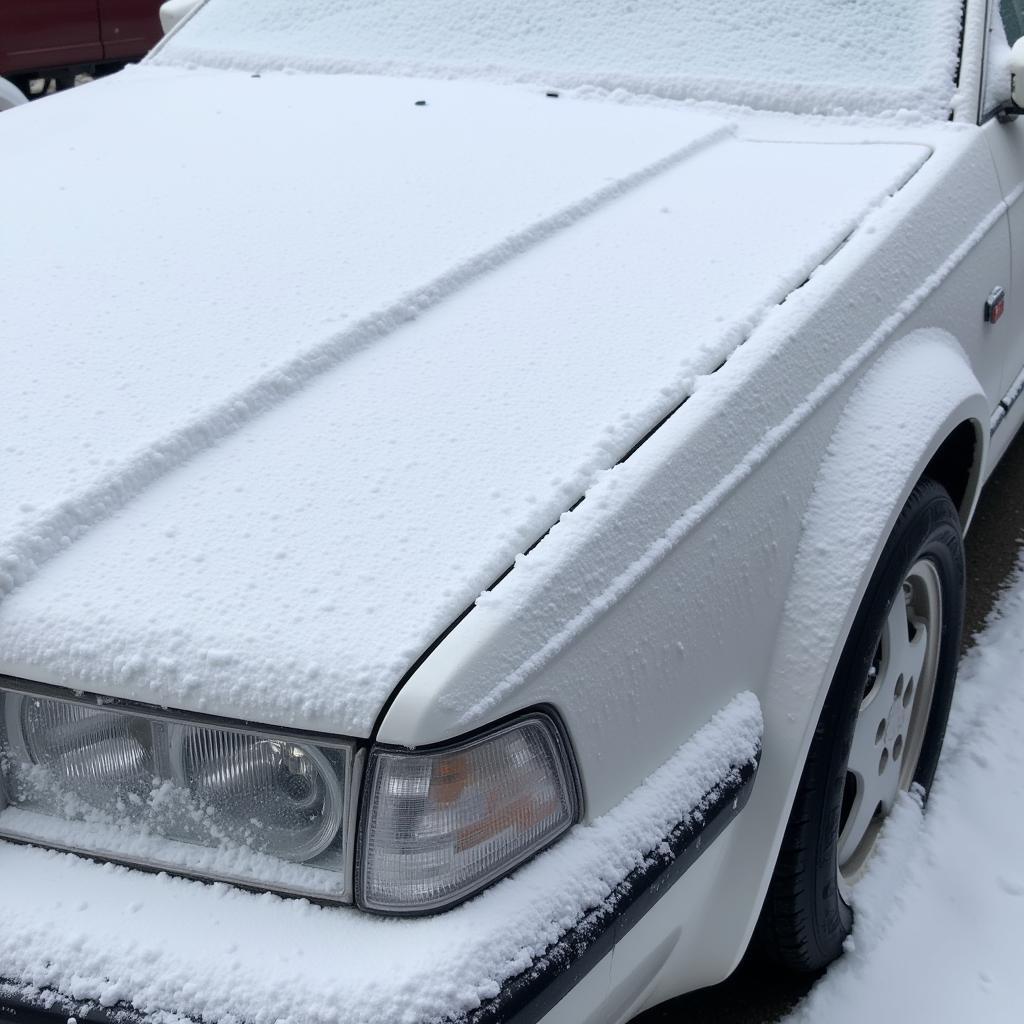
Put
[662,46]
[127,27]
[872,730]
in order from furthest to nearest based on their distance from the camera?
[127,27] < [662,46] < [872,730]

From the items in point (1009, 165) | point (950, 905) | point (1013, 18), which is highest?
point (1013, 18)

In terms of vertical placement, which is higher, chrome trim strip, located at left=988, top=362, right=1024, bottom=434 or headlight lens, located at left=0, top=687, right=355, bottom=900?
headlight lens, located at left=0, top=687, right=355, bottom=900

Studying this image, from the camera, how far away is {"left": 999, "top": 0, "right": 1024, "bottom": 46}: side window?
266cm

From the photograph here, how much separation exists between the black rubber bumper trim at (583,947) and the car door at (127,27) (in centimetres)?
812

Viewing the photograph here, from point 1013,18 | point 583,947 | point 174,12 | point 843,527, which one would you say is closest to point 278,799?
point 583,947

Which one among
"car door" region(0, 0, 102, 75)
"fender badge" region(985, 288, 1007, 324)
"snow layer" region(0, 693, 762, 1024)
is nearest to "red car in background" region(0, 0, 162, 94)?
"car door" region(0, 0, 102, 75)

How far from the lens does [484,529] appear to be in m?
1.31

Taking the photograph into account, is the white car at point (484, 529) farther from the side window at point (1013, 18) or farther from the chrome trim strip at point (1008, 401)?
the side window at point (1013, 18)

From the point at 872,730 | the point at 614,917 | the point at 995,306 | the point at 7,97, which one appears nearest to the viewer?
the point at 614,917

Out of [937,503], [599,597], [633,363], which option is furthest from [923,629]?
[599,597]

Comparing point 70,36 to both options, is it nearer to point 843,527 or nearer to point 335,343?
point 335,343

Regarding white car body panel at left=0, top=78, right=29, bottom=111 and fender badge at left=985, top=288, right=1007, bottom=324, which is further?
white car body panel at left=0, top=78, right=29, bottom=111

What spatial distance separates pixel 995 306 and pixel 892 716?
84 centimetres

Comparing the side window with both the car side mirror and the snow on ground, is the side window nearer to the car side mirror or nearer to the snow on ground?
the snow on ground
